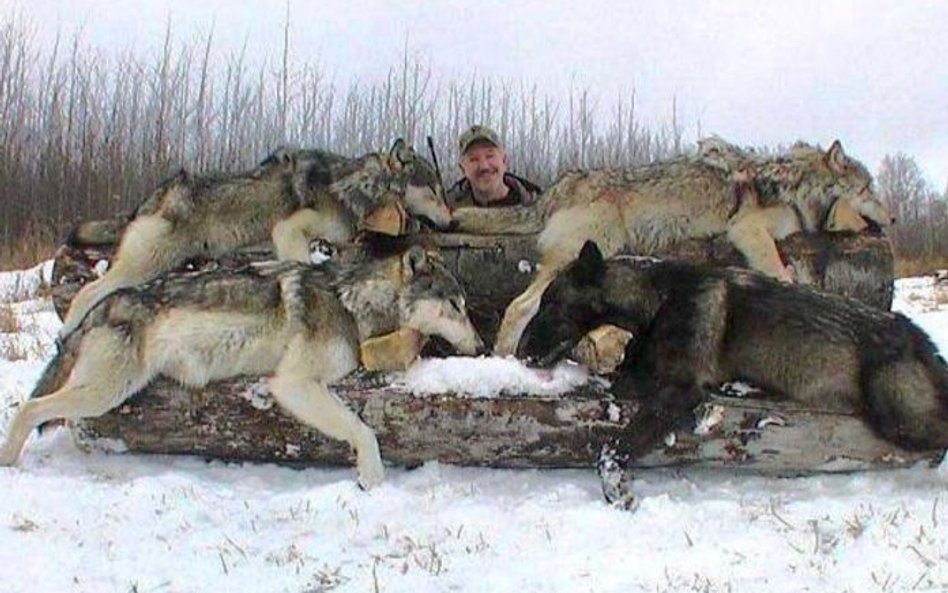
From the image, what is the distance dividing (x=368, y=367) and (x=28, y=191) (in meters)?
13.1

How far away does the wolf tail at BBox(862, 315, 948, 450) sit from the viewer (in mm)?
3955

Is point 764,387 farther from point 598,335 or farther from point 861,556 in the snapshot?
point 861,556

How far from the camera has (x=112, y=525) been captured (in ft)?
11.7

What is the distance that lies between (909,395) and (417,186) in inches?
136

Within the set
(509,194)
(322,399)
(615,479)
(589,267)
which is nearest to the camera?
(615,479)

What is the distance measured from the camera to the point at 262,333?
176 inches

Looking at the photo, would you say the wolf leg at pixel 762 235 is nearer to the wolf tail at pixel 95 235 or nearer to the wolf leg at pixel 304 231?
the wolf leg at pixel 304 231

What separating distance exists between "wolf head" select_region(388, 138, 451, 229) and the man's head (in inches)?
68.3

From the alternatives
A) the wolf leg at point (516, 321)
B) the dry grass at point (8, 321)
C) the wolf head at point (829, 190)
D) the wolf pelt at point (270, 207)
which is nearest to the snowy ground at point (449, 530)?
the wolf leg at point (516, 321)

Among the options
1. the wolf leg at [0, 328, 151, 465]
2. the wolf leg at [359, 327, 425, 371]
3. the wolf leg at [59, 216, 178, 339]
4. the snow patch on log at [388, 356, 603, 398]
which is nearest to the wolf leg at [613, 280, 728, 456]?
the snow patch on log at [388, 356, 603, 398]

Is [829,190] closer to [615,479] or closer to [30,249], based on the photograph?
[615,479]

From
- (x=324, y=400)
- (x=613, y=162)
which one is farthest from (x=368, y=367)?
(x=613, y=162)

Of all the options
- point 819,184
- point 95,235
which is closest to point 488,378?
point 819,184

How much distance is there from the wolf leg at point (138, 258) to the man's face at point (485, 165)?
120 inches
